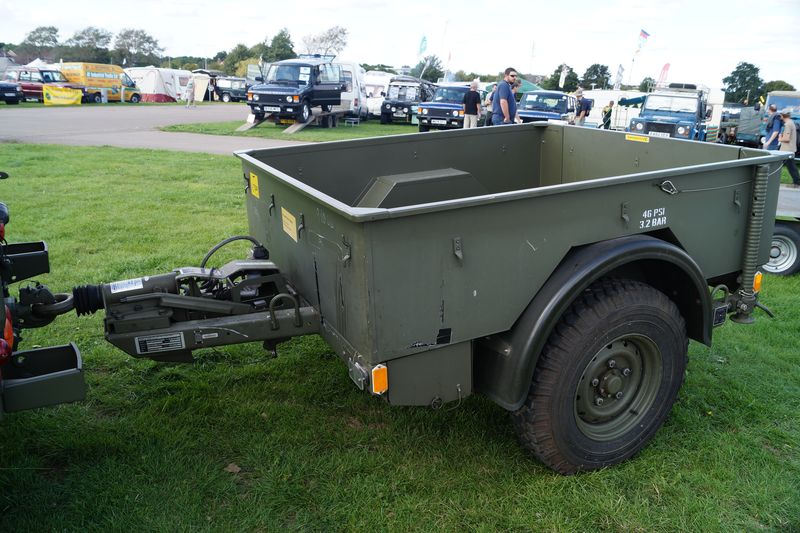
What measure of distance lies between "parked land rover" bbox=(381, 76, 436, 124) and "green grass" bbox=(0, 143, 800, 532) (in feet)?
71.4

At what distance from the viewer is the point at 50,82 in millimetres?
32812

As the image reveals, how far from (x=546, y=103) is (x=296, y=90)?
800 cm

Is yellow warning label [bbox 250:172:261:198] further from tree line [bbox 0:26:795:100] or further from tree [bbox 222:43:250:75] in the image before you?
tree [bbox 222:43:250:75]

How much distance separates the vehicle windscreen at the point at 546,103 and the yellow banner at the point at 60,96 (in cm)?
2240

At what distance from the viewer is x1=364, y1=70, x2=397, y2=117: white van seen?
90.2ft

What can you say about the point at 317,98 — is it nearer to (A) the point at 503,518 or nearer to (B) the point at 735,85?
(A) the point at 503,518

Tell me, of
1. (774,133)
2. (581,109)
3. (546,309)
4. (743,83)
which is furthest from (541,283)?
(743,83)

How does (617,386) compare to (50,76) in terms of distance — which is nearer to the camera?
(617,386)

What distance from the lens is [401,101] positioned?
25406 millimetres

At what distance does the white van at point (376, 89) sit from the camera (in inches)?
1083

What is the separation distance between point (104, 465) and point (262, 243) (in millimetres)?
1442

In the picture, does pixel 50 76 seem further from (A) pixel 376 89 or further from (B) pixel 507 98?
Result: (B) pixel 507 98

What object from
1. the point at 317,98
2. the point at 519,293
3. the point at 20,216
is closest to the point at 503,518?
the point at 519,293

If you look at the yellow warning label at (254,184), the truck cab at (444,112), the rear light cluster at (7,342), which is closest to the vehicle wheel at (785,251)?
the yellow warning label at (254,184)
